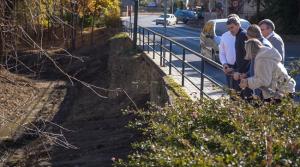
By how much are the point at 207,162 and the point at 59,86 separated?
26.5 meters

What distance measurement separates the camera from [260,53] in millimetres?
7301

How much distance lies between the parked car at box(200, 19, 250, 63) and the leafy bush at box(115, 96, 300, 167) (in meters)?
13.7

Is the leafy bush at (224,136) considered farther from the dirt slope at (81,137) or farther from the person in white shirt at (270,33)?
the dirt slope at (81,137)

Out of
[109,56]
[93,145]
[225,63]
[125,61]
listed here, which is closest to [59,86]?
[109,56]

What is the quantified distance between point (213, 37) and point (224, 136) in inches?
627

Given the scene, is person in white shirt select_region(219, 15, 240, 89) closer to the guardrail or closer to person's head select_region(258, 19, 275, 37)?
the guardrail

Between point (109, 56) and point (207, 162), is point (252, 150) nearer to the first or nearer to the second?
point (207, 162)

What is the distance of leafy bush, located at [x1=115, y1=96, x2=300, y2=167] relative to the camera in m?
4.16

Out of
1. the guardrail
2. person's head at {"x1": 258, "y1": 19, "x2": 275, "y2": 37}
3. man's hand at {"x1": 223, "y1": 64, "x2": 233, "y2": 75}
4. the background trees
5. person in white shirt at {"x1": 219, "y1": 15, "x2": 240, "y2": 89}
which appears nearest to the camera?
person's head at {"x1": 258, "y1": 19, "x2": 275, "y2": 37}

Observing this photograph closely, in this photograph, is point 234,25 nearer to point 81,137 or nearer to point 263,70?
point 263,70

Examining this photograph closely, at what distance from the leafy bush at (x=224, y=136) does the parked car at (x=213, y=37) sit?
13.7 meters

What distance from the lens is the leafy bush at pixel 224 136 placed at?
164 inches

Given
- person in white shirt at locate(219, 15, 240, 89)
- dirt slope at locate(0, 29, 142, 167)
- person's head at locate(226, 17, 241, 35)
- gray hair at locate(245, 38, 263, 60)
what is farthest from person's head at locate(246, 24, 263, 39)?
dirt slope at locate(0, 29, 142, 167)

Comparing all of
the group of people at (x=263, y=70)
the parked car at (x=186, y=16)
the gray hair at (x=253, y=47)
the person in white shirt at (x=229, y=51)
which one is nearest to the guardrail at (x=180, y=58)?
the person in white shirt at (x=229, y=51)
